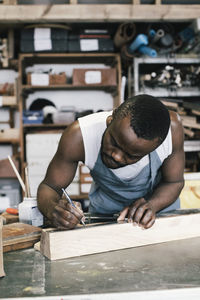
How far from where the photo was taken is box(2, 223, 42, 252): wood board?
3.71 feet

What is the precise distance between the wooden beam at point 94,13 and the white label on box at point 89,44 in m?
0.26

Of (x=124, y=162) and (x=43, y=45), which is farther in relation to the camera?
(x=43, y=45)

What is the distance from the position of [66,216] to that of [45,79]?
2878mm

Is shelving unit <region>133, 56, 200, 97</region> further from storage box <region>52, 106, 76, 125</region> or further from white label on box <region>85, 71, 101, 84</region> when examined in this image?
storage box <region>52, 106, 76, 125</region>

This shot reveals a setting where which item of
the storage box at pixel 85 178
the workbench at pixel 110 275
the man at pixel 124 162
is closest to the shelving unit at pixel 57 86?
the storage box at pixel 85 178

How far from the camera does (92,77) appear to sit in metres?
3.77

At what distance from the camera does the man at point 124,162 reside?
→ 1.15 m

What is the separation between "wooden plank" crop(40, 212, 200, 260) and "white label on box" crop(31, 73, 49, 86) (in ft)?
9.39

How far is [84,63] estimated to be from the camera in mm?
4168

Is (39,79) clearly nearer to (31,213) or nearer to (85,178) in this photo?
(85,178)

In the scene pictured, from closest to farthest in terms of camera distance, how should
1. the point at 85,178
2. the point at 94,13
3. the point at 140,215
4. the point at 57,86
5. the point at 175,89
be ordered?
the point at 140,215
the point at 94,13
the point at 175,89
the point at 85,178
the point at 57,86

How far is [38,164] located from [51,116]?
1.89ft


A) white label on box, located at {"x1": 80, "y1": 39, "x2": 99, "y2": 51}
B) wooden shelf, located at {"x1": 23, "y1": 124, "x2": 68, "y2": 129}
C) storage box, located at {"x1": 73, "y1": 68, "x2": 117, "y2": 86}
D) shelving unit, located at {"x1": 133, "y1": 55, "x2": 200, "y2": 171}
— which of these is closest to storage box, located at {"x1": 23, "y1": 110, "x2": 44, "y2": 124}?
wooden shelf, located at {"x1": 23, "y1": 124, "x2": 68, "y2": 129}

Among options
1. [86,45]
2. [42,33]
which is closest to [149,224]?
[86,45]
